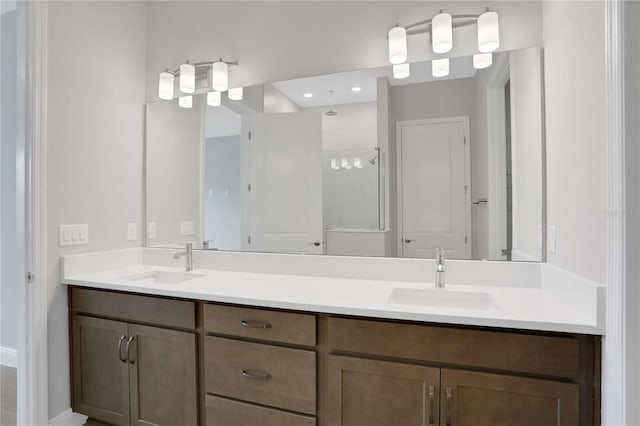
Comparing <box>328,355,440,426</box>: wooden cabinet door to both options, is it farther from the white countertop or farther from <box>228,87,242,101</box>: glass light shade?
<box>228,87,242,101</box>: glass light shade

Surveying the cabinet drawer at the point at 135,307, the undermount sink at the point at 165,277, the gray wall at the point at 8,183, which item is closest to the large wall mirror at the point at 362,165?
the undermount sink at the point at 165,277

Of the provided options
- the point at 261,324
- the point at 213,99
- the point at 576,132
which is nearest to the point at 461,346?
the point at 261,324

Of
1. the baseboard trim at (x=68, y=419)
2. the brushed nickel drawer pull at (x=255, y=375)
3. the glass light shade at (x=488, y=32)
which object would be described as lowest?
the baseboard trim at (x=68, y=419)

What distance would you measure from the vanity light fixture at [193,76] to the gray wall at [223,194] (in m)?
0.35

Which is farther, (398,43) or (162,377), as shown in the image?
(398,43)

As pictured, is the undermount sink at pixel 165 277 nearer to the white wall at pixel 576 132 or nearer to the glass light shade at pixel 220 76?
the glass light shade at pixel 220 76

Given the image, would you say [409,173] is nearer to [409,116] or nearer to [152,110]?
[409,116]

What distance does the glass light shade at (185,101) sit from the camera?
7.78 feet

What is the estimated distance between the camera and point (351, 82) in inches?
77.8

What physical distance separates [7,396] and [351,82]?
2928 mm

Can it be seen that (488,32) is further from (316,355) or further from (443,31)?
(316,355)

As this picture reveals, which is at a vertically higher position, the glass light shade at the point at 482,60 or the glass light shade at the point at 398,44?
A: the glass light shade at the point at 398,44

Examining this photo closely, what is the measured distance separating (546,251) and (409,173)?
723mm

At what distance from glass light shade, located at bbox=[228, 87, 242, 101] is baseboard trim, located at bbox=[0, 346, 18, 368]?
2573mm
